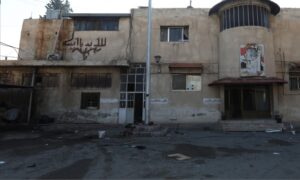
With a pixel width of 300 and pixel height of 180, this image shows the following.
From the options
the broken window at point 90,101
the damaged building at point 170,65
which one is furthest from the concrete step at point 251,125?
the broken window at point 90,101

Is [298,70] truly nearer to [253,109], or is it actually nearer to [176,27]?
[253,109]

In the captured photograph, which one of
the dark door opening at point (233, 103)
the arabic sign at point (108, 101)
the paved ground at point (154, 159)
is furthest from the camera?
the arabic sign at point (108, 101)

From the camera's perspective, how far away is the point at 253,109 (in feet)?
60.6

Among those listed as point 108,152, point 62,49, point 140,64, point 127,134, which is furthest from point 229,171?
point 62,49

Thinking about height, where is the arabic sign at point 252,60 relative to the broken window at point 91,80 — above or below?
above

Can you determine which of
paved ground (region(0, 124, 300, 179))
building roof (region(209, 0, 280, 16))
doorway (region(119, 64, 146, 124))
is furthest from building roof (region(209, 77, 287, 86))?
doorway (region(119, 64, 146, 124))

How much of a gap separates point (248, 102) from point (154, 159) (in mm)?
11734

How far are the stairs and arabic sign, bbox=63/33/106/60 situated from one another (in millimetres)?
10319

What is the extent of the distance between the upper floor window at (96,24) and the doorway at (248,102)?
9337mm

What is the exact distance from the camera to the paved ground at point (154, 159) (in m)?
7.16

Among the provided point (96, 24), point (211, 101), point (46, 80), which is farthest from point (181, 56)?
point (46, 80)

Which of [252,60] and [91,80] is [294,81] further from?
[91,80]

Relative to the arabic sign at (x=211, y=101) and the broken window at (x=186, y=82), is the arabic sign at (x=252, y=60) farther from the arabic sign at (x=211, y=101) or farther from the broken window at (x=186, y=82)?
the broken window at (x=186, y=82)

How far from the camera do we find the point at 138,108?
1902cm
